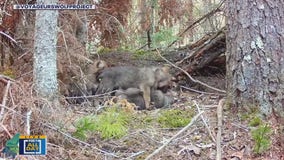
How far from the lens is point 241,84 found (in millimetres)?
3963

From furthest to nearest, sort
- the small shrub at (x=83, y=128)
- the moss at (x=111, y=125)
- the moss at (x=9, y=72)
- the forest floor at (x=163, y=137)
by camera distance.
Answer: the moss at (x=9, y=72) → the moss at (x=111, y=125) → the small shrub at (x=83, y=128) → the forest floor at (x=163, y=137)

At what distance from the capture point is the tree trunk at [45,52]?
13.0 feet

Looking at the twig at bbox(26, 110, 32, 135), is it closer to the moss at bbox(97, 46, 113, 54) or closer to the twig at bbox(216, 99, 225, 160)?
the twig at bbox(216, 99, 225, 160)

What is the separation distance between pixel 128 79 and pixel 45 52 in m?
1.52

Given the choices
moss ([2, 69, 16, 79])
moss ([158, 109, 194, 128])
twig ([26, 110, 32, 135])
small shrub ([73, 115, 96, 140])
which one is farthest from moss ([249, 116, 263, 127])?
moss ([2, 69, 16, 79])

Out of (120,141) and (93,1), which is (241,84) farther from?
(93,1)

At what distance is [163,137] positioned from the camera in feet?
Answer: 12.6

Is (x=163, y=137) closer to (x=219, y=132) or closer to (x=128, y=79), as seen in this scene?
(x=219, y=132)

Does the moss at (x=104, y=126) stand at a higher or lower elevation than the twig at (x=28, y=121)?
lower

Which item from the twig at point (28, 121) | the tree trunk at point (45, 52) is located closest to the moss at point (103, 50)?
the tree trunk at point (45, 52)

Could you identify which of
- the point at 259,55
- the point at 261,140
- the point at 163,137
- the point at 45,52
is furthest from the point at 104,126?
the point at 259,55

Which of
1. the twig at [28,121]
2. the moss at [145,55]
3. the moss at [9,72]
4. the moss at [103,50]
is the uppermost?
the moss at [103,50]

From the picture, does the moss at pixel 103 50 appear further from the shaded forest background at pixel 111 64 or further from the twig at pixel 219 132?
the twig at pixel 219 132

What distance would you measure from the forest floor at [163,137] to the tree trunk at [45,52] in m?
0.26
